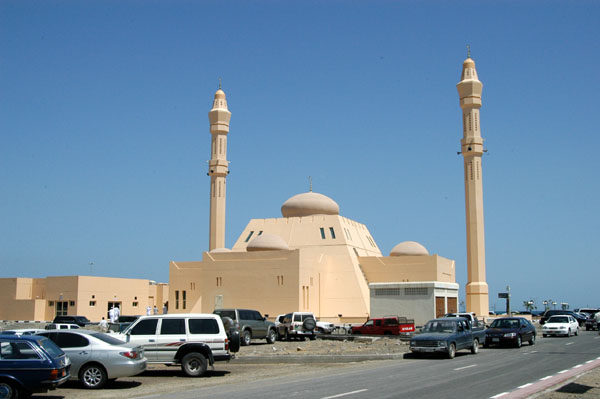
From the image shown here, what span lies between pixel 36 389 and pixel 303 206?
41.1 metres

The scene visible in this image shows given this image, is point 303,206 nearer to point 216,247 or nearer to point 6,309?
point 216,247

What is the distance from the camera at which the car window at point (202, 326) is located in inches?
635

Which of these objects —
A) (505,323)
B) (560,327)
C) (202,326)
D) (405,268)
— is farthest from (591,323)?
(202,326)

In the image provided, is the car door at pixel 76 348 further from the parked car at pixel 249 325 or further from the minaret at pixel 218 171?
the minaret at pixel 218 171

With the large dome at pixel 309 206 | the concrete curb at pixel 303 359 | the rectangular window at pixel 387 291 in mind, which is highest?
the large dome at pixel 309 206

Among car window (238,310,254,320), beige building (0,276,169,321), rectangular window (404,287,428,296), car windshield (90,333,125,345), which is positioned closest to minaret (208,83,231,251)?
beige building (0,276,169,321)

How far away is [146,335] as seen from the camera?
16094 mm

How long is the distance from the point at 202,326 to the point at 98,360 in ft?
9.65

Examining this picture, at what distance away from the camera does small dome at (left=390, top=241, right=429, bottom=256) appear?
49.9m

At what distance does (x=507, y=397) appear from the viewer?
1139 cm

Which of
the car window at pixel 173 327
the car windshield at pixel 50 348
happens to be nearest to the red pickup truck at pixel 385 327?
the car window at pixel 173 327

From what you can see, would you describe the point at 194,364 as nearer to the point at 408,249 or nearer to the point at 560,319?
the point at 560,319

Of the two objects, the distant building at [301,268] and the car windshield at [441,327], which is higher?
the distant building at [301,268]

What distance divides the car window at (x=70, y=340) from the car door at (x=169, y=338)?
86.8 inches
